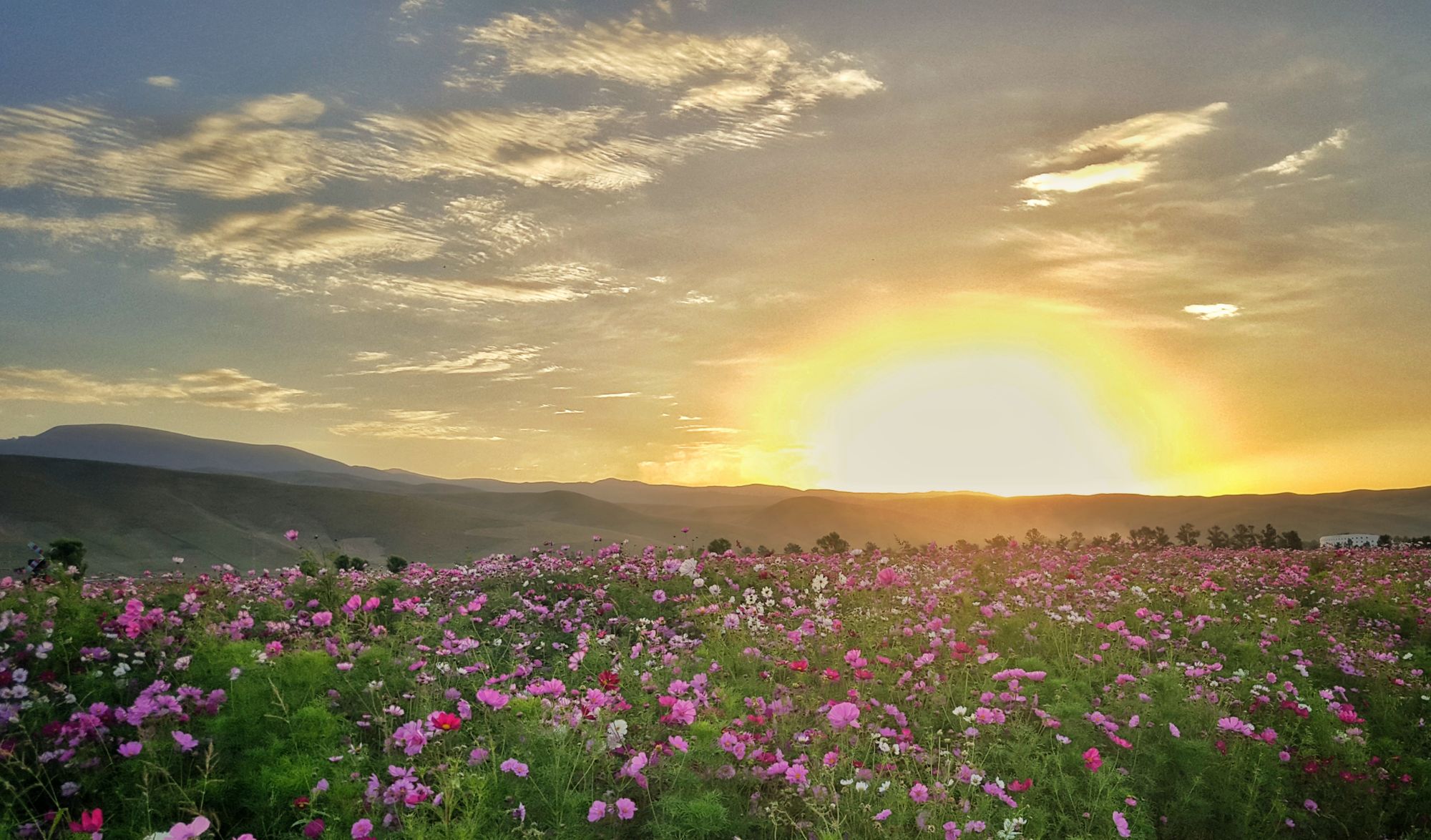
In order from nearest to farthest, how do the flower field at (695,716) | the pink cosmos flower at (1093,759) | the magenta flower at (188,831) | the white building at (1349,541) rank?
the magenta flower at (188,831)
the flower field at (695,716)
the pink cosmos flower at (1093,759)
the white building at (1349,541)

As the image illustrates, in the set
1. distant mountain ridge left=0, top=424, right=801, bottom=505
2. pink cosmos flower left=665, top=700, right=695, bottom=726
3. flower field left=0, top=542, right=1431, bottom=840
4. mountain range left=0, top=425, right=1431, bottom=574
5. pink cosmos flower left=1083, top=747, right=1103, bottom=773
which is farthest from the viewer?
distant mountain ridge left=0, top=424, right=801, bottom=505

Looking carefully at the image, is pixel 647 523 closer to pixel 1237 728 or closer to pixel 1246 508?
pixel 1246 508

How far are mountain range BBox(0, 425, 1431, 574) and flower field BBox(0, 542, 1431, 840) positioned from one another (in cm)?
1473

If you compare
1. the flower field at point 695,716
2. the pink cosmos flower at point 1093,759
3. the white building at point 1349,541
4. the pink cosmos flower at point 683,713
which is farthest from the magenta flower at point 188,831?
the white building at point 1349,541

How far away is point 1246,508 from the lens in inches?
2726

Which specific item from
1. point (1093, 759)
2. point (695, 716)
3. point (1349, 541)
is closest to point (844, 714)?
point (695, 716)

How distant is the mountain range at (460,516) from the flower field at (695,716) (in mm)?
14734

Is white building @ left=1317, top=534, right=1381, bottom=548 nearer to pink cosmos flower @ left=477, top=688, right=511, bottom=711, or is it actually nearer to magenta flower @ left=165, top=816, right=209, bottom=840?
pink cosmos flower @ left=477, top=688, right=511, bottom=711

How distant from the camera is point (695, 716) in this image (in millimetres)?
5445

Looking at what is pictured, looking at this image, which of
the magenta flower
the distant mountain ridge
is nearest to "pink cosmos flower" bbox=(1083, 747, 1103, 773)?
the magenta flower

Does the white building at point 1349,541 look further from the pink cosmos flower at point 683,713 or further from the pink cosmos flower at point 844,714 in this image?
the pink cosmos flower at point 683,713

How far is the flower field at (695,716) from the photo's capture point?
15.1 ft

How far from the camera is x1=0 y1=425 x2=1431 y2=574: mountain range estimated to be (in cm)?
3791

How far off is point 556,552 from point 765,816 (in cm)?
931
